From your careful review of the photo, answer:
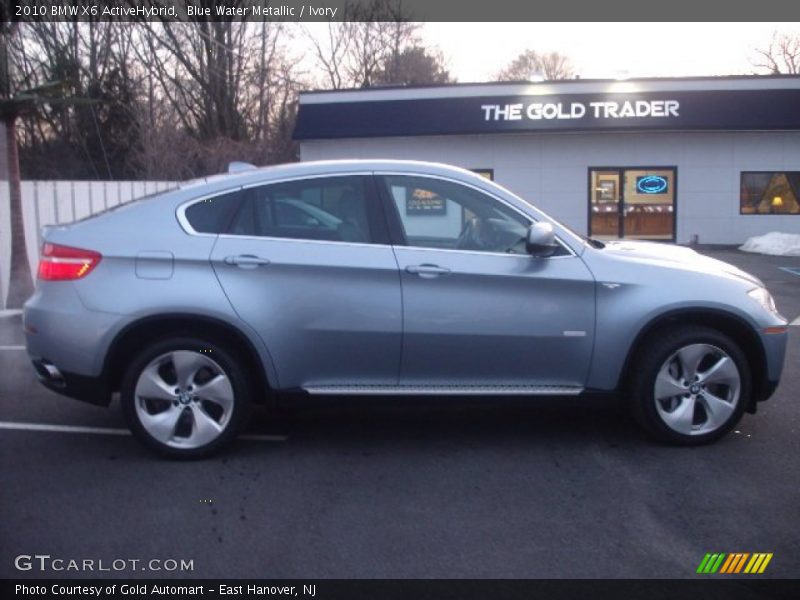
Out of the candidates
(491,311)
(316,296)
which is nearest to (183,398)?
(316,296)

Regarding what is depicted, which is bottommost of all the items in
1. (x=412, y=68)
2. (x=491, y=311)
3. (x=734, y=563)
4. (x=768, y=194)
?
(x=734, y=563)

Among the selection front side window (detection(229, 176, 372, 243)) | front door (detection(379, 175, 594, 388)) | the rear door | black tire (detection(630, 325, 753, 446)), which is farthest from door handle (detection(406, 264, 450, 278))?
black tire (detection(630, 325, 753, 446))

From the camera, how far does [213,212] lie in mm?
5719

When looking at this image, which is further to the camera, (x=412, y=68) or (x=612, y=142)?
(x=412, y=68)

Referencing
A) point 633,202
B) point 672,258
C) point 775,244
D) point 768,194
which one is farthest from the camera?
point 633,202

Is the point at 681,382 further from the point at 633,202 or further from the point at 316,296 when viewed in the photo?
the point at 633,202

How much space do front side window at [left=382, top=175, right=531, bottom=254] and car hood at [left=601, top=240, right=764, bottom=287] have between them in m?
0.66

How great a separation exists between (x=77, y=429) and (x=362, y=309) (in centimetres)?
233

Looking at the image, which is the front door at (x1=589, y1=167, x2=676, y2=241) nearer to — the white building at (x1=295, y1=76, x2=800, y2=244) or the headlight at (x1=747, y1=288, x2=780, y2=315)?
the white building at (x1=295, y1=76, x2=800, y2=244)

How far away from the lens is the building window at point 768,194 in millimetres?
24234

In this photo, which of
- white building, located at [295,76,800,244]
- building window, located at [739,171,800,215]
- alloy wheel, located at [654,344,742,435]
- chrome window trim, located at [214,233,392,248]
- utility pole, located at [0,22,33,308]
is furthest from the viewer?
building window, located at [739,171,800,215]

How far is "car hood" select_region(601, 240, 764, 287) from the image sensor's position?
5910mm

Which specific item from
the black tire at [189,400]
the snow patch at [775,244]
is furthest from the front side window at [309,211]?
the snow patch at [775,244]

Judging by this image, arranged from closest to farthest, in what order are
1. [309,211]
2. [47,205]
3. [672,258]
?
[309,211] < [672,258] < [47,205]
